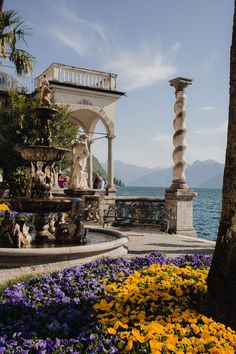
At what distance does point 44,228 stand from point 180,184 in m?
6.48

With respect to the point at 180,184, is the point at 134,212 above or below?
below

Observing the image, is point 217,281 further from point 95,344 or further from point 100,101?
point 100,101

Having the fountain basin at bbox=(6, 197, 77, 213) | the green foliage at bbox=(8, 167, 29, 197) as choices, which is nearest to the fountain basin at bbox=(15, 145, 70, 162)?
the fountain basin at bbox=(6, 197, 77, 213)

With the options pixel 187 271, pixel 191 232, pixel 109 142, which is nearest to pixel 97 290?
pixel 187 271

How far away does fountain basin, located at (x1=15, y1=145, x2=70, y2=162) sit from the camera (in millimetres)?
8578

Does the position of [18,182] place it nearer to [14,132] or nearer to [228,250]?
[14,132]

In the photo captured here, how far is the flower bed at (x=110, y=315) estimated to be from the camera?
3402 millimetres

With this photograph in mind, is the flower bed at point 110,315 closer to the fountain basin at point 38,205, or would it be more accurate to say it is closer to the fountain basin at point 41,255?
the fountain basin at point 41,255

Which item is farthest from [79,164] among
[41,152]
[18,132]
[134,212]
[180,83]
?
[41,152]

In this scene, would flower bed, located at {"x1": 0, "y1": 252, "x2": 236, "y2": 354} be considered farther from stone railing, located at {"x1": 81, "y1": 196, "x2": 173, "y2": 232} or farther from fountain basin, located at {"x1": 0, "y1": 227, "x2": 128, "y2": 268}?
stone railing, located at {"x1": 81, "y1": 196, "x2": 173, "y2": 232}

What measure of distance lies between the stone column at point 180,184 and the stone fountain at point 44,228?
4.06 meters

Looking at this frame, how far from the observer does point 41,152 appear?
8680mm

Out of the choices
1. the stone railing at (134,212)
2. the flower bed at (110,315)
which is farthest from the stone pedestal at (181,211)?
the flower bed at (110,315)

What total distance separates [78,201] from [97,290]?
410 centimetres
